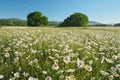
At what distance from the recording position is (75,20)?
263ft

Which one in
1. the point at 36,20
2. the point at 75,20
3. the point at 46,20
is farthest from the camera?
the point at 46,20

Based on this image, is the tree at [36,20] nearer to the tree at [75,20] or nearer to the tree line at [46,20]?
the tree line at [46,20]

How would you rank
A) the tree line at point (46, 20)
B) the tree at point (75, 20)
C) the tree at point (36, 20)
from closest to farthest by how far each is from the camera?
the tree at point (75, 20) < the tree line at point (46, 20) < the tree at point (36, 20)

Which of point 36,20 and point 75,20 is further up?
point 75,20

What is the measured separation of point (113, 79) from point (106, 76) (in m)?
0.17

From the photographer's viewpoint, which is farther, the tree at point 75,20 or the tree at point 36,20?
the tree at point 36,20

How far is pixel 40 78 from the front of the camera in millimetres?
3812

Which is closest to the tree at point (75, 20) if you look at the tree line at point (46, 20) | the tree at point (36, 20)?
the tree line at point (46, 20)

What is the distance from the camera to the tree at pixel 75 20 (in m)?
79.2

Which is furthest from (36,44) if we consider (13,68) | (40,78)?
(40,78)

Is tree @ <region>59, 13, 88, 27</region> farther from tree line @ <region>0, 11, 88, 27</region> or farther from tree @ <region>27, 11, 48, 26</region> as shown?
tree @ <region>27, 11, 48, 26</region>

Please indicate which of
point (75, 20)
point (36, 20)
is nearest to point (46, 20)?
point (36, 20)

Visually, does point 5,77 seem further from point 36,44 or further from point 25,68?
point 36,44

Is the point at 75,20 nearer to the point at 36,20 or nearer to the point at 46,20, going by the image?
the point at 46,20
